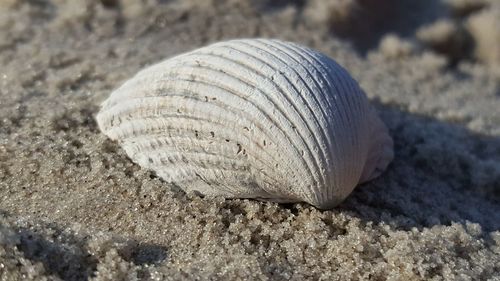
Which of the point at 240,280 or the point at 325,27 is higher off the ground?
the point at 325,27

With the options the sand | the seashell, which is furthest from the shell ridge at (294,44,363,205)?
the sand

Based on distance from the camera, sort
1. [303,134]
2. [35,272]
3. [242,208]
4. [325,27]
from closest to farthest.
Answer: [35,272], [303,134], [242,208], [325,27]

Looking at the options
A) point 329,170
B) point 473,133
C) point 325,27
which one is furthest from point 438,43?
point 329,170

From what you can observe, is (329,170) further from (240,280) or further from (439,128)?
(439,128)

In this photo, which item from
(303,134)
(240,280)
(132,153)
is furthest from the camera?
(132,153)

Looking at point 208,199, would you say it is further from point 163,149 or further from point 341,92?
point 341,92

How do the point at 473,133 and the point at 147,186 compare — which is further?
the point at 473,133
